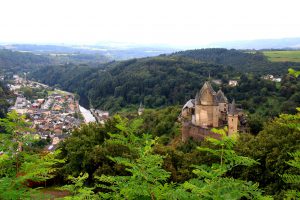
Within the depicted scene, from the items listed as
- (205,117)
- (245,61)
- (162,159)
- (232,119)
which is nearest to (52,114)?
(205,117)

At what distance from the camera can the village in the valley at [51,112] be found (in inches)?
2877

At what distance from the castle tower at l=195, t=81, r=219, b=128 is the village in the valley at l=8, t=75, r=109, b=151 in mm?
32290

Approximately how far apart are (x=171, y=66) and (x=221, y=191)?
360 ft

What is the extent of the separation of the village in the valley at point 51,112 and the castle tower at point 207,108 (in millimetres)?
32290

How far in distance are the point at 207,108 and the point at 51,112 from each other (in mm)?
70718

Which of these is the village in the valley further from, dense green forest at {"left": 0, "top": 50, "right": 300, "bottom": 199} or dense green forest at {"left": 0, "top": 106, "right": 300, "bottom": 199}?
dense green forest at {"left": 0, "top": 106, "right": 300, "bottom": 199}

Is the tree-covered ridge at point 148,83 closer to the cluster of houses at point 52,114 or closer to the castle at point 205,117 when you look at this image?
the cluster of houses at point 52,114

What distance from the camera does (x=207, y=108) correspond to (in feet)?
115

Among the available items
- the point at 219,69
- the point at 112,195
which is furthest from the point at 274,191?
the point at 219,69

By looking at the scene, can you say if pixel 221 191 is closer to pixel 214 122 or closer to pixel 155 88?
pixel 214 122

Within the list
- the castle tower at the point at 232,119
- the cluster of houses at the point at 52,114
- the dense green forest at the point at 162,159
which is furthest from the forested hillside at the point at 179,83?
the castle tower at the point at 232,119

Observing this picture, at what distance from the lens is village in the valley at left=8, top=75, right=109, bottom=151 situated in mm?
73081

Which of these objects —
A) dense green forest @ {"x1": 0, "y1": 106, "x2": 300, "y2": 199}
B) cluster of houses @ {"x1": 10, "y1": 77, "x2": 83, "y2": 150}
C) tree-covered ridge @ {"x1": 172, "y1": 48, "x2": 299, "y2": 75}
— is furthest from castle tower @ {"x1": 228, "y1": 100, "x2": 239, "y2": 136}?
tree-covered ridge @ {"x1": 172, "y1": 48, "x2": 299, "y2": 75}

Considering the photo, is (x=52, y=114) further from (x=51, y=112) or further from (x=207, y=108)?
(x=207, y=108)
